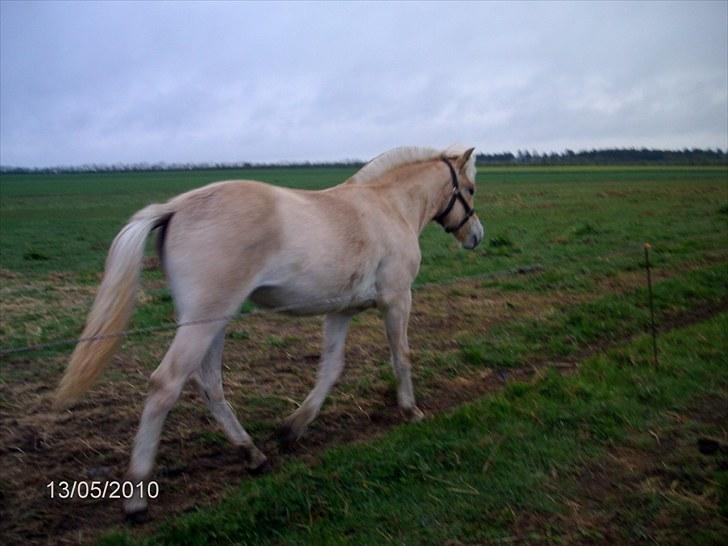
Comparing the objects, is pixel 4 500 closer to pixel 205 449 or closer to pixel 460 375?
pixel 205 449

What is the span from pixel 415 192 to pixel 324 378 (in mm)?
1939

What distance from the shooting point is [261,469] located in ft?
14.8

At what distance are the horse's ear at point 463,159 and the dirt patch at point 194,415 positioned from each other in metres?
1.93

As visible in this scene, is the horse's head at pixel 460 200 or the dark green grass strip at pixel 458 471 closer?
the dark green grass strip at pixel 458 471

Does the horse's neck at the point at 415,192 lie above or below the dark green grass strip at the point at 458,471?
above

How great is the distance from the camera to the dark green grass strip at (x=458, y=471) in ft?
12.0

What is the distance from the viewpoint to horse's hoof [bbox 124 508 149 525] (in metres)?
3.83

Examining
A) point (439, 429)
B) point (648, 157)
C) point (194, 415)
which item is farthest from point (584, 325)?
point (648, 157)

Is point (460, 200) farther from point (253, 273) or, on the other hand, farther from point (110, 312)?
point (110, 312)

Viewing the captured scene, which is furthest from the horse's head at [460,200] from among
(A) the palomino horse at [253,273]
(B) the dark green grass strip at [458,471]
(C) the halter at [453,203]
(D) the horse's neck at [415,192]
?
(B) the dark green grass strip at [458,471]

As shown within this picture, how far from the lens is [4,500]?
160 inches

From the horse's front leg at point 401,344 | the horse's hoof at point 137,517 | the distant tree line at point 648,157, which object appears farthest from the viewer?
the distant tree line at point 648,157

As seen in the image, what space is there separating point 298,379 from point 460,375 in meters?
1.52

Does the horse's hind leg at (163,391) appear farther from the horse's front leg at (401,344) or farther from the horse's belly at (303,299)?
the horse's front leg at (401,344)
